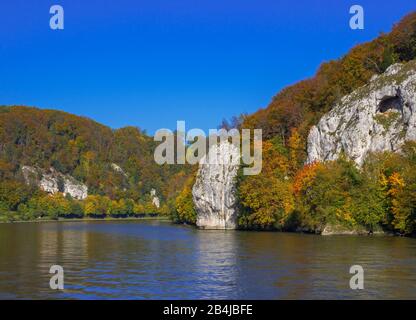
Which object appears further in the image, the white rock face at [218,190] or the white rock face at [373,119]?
the white rock face at [218,190]

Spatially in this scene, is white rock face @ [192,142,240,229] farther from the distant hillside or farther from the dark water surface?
the dark water surface

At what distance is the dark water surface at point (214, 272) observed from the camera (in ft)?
100

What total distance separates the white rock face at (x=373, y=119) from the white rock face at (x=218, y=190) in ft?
61.0

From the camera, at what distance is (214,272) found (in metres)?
39.0

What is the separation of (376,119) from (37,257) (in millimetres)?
56743

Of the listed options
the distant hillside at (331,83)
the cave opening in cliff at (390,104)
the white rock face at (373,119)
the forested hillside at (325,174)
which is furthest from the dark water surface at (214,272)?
the distant hillside at (331,83)

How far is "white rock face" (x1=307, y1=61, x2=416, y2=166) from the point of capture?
83.8 m

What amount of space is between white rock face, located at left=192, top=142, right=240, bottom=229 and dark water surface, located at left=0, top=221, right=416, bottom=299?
2026 inches

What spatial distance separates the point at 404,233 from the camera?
234ft

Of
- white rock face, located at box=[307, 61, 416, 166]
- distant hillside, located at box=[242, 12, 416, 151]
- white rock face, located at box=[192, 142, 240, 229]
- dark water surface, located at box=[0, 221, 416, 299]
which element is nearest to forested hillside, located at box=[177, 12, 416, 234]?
distant hillside, located at box=[242, 12, 416, 151]

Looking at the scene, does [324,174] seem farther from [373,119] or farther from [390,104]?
[390,104]

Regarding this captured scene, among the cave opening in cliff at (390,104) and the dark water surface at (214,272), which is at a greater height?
the cave opening in cliff at (390,104)

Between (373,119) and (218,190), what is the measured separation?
34.4 metres

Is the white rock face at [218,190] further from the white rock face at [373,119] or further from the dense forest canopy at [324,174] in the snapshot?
the white rock face at [373,119]
